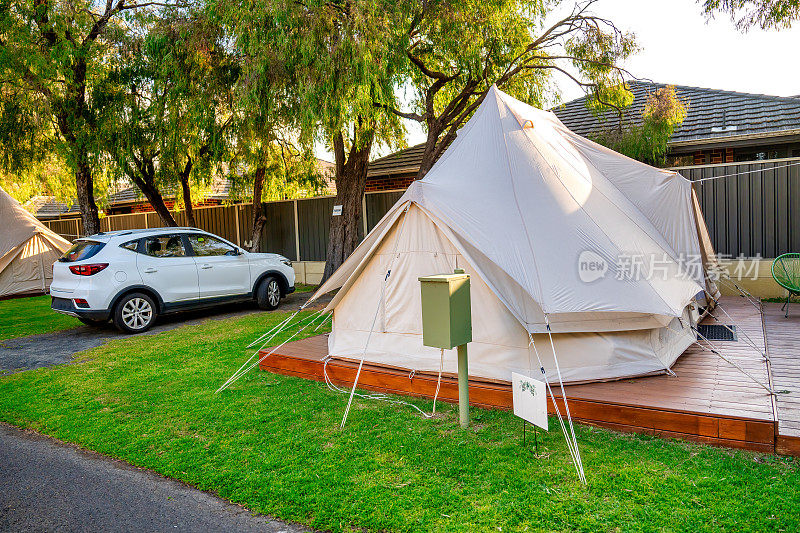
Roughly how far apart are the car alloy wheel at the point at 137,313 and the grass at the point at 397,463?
10.1 feet

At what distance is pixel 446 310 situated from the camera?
4234 millimetres

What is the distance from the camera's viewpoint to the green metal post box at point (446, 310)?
4.22 metres

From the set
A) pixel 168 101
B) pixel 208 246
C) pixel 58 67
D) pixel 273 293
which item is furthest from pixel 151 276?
pixel 58 67

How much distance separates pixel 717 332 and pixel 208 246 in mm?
8429

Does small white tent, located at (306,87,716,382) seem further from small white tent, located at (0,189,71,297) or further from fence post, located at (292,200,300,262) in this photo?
small white tent, located at (0,189,71,297)

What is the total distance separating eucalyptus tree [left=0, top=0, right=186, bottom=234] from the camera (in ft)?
38.8

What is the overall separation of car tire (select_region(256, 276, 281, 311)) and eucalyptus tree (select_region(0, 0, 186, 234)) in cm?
536

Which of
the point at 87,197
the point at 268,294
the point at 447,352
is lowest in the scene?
the point at 447,352

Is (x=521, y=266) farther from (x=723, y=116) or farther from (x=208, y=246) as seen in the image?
(x=723, y=116)

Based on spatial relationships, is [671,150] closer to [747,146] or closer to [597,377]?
[747,146]

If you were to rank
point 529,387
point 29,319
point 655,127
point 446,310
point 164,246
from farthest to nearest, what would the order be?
1. point 29,319
2. point 164,246
3. point 655,127
4. point 446,310
5. point 529,387

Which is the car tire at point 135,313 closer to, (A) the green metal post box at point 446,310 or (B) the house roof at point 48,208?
(A) the green metal post box at point 446,310

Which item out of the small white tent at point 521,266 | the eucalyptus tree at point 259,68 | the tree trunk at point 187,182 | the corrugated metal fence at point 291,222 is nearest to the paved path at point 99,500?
the small white tent at point 521,266

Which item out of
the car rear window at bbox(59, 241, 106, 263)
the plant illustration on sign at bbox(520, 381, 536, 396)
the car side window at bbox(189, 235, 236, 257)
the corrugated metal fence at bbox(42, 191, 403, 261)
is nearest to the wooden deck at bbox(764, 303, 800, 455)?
the plant illustration on sign at bbox(520, 381, 536, 396)
